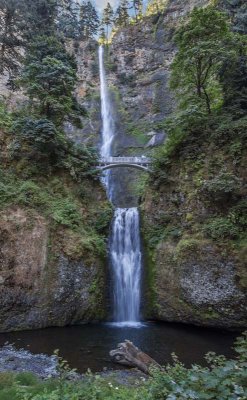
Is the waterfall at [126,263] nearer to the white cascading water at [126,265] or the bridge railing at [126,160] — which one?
the white cascading water at [126,265]

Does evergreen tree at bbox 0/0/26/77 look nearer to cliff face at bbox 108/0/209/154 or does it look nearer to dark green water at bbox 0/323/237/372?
dark green water at bbox 0/323/237/372

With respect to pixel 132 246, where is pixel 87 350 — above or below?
below

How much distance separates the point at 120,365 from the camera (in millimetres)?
9766

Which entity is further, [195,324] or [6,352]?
[195,324]

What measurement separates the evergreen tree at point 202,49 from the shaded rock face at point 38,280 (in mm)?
10825

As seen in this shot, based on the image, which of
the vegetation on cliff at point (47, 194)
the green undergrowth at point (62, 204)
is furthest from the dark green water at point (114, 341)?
the green undergrowth at point (62, 204)

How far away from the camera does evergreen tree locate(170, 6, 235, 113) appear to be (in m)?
16.7

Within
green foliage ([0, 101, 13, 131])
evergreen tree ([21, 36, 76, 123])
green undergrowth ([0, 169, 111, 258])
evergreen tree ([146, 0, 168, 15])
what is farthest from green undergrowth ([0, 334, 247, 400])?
evergreen tree ([146, 0, 168, 15])

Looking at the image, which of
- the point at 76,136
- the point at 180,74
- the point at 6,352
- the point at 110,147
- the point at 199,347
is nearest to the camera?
the point at 6,352

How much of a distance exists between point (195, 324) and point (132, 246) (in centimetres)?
556

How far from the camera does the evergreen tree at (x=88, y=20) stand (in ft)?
196

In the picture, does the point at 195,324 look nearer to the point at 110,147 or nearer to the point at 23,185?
the point at 23,185

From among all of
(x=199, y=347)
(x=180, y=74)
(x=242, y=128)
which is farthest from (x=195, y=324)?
(x=180, y=74)

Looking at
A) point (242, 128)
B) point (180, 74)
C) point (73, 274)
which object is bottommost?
point (73, 274)
